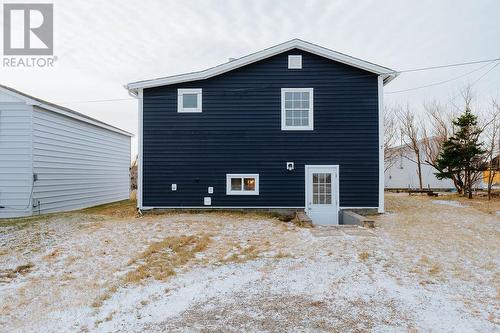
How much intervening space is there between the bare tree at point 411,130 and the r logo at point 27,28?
2353cm

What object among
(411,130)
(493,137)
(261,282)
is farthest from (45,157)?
(411,130)

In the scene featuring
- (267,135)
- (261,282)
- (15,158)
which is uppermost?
(267,135)

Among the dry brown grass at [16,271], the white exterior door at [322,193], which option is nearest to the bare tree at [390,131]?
the white exterior door at [322,193]

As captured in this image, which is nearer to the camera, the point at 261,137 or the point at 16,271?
the point at 16,271

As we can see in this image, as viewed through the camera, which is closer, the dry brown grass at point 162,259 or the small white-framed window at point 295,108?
the dry brown grass at point 162,259

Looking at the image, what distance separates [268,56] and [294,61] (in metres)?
0.86

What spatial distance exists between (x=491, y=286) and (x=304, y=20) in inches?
488

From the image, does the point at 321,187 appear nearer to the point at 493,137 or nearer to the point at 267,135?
the point at 267,135

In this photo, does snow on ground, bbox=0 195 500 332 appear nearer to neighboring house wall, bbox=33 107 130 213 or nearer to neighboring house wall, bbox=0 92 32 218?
neighboring house wall, bbox=0 92 32 218

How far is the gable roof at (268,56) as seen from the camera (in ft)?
34.3

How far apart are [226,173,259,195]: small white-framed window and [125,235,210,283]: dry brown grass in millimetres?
3515

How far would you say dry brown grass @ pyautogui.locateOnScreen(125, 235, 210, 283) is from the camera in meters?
4.98

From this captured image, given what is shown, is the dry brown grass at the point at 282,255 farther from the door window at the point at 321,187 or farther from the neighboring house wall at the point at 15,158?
the neighboring house wall at the point at 15,158

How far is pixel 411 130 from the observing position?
2617cm
